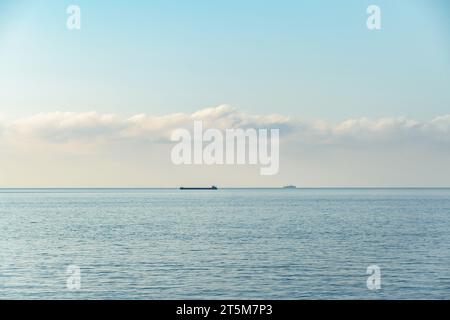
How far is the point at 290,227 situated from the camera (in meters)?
63.9

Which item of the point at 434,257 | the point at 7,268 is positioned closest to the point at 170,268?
the point at 7,268

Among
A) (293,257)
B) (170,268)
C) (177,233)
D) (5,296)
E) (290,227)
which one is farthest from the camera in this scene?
(290,227)

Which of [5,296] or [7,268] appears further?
[7,268]

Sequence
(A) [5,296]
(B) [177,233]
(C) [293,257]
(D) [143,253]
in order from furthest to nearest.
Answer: (B) [177,233], (D) [143,253], (C) [293,257], (A) [5,296]

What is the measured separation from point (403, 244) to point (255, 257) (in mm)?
16327

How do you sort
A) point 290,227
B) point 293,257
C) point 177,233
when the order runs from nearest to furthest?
point 293,257, point 177,233, point 290,227
